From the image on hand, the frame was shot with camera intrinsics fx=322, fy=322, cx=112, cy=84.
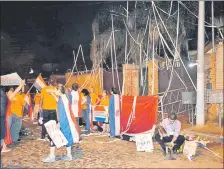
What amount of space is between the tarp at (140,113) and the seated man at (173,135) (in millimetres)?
1981

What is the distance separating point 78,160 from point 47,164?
0.78 m

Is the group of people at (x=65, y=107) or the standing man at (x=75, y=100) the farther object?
the standing man at (x=75, y=100)

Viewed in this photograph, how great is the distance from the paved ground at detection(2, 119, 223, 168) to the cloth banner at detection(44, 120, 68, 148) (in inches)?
20.2

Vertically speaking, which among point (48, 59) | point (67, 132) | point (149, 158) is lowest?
point (149, 158)

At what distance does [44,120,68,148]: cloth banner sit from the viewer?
766 centimetres

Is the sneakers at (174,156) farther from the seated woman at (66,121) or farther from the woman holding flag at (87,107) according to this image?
the woman holding flag at (87,107)

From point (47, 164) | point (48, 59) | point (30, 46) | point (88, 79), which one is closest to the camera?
point (47, 164)

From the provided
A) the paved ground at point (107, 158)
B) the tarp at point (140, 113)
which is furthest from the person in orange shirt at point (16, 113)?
the tarp at point (140, 113)

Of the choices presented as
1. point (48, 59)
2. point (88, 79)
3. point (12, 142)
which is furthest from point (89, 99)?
point (48, 59)

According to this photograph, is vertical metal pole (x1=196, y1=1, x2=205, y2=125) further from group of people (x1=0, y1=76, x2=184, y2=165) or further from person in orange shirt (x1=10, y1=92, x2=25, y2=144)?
person in orange shirt (x1=10, y1=92, x2=25, y2=144)

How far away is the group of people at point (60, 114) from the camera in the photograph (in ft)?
25.4

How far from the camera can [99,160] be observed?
803cm

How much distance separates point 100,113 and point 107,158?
4.35 m

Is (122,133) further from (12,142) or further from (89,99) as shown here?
(12,142)
